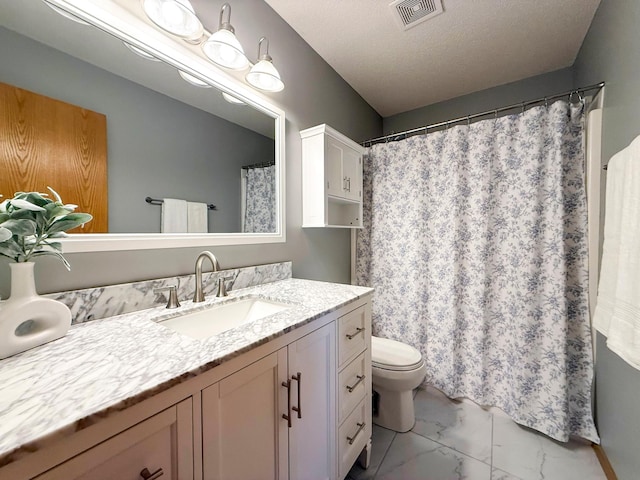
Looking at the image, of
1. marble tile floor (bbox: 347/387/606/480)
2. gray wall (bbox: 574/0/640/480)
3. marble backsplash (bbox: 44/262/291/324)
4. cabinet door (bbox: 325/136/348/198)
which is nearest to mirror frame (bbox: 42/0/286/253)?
marble backsplash (bbox: 44/262/291/324)

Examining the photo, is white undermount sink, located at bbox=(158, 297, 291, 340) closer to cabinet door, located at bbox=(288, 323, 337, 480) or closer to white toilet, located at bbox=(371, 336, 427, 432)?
cabinet door, located at bbox=(288, 323, 337, 480)

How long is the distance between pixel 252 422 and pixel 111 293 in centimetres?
64

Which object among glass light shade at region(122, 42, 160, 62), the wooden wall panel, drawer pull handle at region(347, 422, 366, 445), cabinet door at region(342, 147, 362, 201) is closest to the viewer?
the wooden wall panel

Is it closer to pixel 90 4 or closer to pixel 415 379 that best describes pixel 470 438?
pixel 415 379

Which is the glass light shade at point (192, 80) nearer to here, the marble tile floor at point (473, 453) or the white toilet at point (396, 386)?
the white toilet at point (396, 386)

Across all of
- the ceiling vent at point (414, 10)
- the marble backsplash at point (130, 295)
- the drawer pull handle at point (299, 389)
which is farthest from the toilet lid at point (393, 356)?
the ceiling vent at point (414, 10)

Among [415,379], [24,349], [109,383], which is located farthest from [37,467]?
[415,379]

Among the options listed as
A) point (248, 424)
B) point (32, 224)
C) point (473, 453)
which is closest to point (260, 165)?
point (32, 224)

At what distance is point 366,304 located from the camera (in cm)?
125

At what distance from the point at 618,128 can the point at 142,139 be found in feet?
6.87

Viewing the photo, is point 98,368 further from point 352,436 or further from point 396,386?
point 396,386

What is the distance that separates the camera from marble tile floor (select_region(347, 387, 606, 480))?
1.26m

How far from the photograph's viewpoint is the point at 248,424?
A: 2.25 feet

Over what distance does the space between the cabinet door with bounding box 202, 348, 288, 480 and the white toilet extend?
2.82 feet
